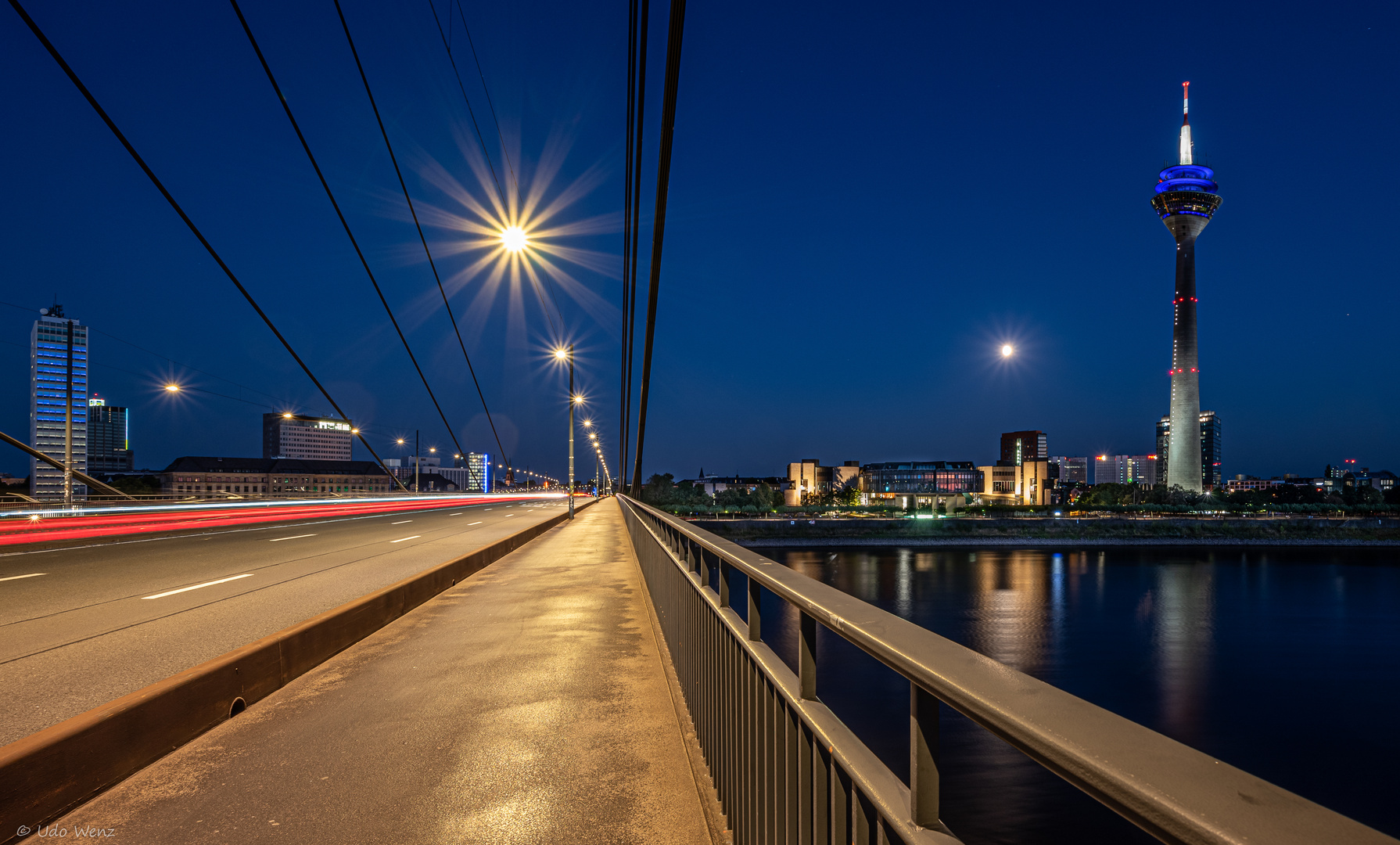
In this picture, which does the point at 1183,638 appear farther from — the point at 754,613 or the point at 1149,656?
the point at 754,613

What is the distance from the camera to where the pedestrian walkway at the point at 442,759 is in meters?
3.69

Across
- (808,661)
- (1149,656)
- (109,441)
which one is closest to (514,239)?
(808,661)

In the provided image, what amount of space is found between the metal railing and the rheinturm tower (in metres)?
194

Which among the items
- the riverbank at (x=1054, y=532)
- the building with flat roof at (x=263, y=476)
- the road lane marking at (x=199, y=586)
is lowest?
the riverbank at (x=1054, y=532)

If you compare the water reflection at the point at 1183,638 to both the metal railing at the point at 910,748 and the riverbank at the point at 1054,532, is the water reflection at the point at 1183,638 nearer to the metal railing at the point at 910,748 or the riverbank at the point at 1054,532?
the riverbank at the point at 1054,532

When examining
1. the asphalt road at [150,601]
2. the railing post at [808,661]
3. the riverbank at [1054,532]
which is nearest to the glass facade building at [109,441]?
the riverbank at [1054,532]

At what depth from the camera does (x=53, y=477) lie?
92438 millimetres

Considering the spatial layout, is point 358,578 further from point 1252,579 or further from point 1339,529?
point 1339,529

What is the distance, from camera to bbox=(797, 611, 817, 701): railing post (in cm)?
249

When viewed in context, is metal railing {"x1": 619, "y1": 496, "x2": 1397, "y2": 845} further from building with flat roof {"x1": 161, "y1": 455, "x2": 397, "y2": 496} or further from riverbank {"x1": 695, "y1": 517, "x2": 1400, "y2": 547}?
building with flat roof {"x1": 161, "y1": 455, "x2": 397, "y2": 496}

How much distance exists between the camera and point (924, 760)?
5.17 feet

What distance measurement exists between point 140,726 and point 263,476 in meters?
171

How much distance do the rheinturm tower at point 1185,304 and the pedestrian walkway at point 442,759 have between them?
193 metres

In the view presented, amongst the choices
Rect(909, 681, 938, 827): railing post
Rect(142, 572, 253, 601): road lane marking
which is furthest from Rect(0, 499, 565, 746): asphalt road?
Rect(909, 681, 938, 827): railing post
